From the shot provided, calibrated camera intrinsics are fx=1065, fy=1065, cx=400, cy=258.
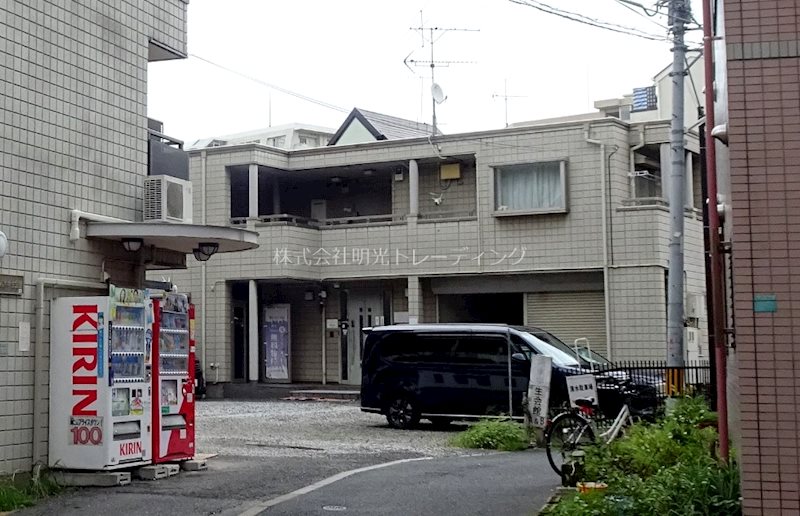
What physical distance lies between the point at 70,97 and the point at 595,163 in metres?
17.2

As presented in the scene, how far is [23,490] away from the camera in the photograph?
447 inches

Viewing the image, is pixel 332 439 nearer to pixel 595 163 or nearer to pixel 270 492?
pixel 270 492

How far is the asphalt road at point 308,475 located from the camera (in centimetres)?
1085

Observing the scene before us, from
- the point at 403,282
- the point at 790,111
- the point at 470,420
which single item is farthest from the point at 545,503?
the point at 403,282

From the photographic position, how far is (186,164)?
50.4 feet

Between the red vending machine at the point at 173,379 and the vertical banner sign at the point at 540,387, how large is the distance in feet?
17.9

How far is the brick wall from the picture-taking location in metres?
7.02

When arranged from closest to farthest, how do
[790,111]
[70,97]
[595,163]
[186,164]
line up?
[790,111] → [70,97] → [186,164] → [595,163]

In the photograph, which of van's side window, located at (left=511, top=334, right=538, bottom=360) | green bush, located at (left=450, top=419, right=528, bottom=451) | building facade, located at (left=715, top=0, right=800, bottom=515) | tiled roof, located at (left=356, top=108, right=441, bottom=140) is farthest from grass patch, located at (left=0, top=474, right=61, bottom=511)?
tiled roof, located at (left=356, top=108, right=441, bottom=140)

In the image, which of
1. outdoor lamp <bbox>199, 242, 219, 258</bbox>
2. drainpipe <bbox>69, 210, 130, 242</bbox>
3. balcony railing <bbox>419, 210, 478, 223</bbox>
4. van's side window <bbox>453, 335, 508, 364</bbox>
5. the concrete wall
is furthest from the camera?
balcony railing <bbox>419, 210, 478, 223</bbox>

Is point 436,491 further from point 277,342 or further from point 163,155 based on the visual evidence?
point 277,342

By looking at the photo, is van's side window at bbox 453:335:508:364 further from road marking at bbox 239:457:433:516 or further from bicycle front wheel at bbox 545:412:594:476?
bicycle front wheel at bbox 545:412:594:476

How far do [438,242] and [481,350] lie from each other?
9.51 m

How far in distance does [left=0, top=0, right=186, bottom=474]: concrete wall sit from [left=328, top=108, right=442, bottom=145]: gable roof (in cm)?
2056
